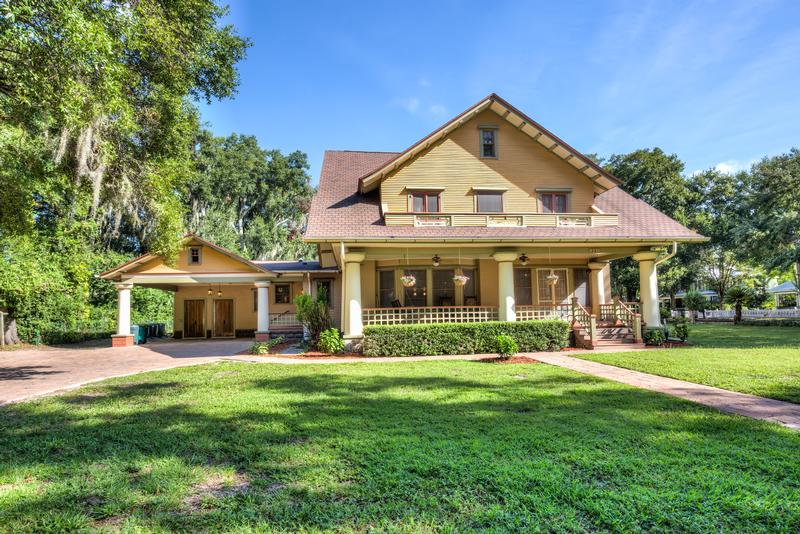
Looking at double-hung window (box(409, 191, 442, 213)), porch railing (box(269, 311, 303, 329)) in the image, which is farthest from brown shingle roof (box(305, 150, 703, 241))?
porch railing (box(269, 311, 303, 329))

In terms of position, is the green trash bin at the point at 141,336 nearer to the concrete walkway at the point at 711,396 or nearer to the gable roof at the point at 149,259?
the gable roof at the point at 149,259

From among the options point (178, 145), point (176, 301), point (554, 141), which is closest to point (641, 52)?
point (554, 141)

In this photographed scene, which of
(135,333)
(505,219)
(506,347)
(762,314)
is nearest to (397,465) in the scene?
(506,347)

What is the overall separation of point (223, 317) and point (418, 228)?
14067 millimetres

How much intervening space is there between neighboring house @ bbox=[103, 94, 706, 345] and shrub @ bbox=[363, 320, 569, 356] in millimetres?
647

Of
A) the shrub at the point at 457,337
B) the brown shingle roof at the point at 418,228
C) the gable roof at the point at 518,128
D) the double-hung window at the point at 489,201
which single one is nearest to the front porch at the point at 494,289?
the shrub at the point at 457,337

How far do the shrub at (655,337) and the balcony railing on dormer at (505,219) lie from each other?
3813mm

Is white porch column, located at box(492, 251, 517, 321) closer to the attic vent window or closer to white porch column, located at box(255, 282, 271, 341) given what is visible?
the attic vent window

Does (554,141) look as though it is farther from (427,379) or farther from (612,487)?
(612,487)

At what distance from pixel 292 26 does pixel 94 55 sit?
7.40 m

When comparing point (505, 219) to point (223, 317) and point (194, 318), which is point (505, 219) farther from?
point (194, 318)

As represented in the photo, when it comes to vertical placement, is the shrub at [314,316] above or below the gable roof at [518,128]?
below

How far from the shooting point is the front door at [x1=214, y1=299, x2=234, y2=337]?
21.8m

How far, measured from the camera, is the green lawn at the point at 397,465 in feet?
9.34
